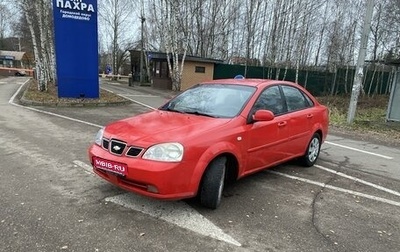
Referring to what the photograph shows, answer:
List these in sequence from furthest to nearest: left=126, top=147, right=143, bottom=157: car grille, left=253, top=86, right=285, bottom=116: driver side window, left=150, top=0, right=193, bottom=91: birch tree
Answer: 1. left=150, top=0, right=193, bottom=91: birch tree
2. left=253, top=86, right=285, bottom=116: driver side window
3. left=126, top=147, right=143, bottom=157: car grille

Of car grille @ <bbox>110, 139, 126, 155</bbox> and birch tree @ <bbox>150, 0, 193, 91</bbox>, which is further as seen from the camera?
birch tree @ <bbox>150, 0, 193, 91</bbox>

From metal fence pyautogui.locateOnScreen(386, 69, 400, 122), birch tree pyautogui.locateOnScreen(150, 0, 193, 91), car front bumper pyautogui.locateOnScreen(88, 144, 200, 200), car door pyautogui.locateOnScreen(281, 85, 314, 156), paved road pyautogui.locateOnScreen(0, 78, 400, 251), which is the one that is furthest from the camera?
birch tree pyautogui.locateOnScreen(150, 0, 193, 91)

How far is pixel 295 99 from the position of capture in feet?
18.6

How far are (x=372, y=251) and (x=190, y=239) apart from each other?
1784 millimetres

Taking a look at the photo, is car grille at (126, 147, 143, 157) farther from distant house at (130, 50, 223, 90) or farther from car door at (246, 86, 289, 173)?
distant house at (130, 50, 223, 90)

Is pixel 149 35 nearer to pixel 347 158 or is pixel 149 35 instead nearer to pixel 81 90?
pixel 81 90

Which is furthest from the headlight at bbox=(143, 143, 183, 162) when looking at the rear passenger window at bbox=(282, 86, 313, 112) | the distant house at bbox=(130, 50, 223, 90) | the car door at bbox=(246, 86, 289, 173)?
the distant house at bbox=(130, 50, 223, 90)

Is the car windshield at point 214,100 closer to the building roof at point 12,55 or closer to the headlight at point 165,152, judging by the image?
the headlight at point 165,152

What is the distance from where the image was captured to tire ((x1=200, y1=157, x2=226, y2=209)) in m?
3.78

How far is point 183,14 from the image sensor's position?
31.0 meters

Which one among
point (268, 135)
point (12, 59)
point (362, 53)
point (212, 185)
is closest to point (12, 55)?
point (12, 59)

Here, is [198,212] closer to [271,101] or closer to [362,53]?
[271,101]

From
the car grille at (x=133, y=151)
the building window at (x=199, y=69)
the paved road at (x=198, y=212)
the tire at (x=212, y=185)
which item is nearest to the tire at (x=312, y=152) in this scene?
the paved road at (x=198, y=212)

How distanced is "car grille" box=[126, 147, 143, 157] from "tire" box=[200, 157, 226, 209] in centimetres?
79
